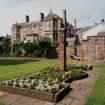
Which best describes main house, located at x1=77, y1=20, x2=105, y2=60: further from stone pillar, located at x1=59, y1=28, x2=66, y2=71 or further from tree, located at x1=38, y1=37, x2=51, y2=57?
stone pillar, located at x1=59, y1=28, x2=66, y2=71

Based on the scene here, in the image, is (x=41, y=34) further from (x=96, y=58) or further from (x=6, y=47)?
(x=96, y=58)

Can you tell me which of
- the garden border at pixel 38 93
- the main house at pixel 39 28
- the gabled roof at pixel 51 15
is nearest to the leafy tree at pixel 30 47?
the main house at pixel 39 28

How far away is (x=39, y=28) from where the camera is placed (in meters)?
66.6

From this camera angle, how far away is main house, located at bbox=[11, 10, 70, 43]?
6234 centimetres

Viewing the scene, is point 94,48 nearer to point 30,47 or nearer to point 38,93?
point 30,47

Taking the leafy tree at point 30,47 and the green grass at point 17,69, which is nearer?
the green grass at point 17,69

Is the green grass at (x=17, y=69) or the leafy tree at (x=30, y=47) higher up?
the leafy tree at (x=30, y=47)

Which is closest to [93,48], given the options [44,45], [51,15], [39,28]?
[44,45]

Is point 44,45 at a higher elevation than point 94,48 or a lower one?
higher

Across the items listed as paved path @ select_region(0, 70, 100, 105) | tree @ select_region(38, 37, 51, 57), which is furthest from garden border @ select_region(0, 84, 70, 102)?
tree @ select_region(38, 37, 51, 57)

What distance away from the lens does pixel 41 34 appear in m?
65.8

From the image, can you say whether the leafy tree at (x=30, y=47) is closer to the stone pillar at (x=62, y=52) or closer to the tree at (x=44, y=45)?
the tree at (x=44, y=45)

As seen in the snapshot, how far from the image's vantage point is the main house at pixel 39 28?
205ft

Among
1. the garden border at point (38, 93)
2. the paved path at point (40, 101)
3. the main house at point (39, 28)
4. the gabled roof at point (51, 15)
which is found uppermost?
the gabled roof at point (51, 15)
